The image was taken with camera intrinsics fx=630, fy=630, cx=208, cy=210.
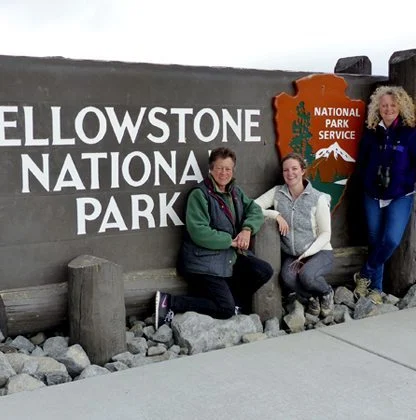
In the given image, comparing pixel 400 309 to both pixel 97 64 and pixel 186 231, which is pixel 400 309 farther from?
pixel 97 64

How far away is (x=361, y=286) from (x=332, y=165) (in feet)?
3.49

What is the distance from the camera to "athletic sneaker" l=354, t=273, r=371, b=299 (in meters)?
5.34

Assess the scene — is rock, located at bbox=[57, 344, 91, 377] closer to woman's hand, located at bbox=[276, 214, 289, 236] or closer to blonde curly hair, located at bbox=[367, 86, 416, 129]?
woman's hand, located at bbox=[276, 214, 289, 236]

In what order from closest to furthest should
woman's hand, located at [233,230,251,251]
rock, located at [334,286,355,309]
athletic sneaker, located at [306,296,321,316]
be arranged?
woman's hand, located at [233,230,251,251], athletic sneaker, located at [306,296,321,316], rock, located at [334,286,355,309]

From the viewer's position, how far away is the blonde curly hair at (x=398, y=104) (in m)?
5.11

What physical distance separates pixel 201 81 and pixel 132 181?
924 millimetres

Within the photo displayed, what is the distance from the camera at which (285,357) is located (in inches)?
149

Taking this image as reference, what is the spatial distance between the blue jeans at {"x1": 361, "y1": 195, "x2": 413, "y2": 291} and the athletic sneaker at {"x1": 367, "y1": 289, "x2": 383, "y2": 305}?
0.08 metres

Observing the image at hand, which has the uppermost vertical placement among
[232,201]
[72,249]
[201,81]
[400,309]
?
[201,81]

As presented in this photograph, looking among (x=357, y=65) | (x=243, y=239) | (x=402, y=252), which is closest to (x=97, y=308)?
(x=243, y=239)

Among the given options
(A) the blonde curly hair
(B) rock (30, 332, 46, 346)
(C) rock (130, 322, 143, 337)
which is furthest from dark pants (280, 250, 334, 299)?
(B) rock (30, 332, 46, 346)

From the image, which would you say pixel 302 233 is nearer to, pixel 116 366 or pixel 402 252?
pixel 402 252

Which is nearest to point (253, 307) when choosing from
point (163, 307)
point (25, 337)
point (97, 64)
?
point (163, 307)

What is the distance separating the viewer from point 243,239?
4.42 metres
